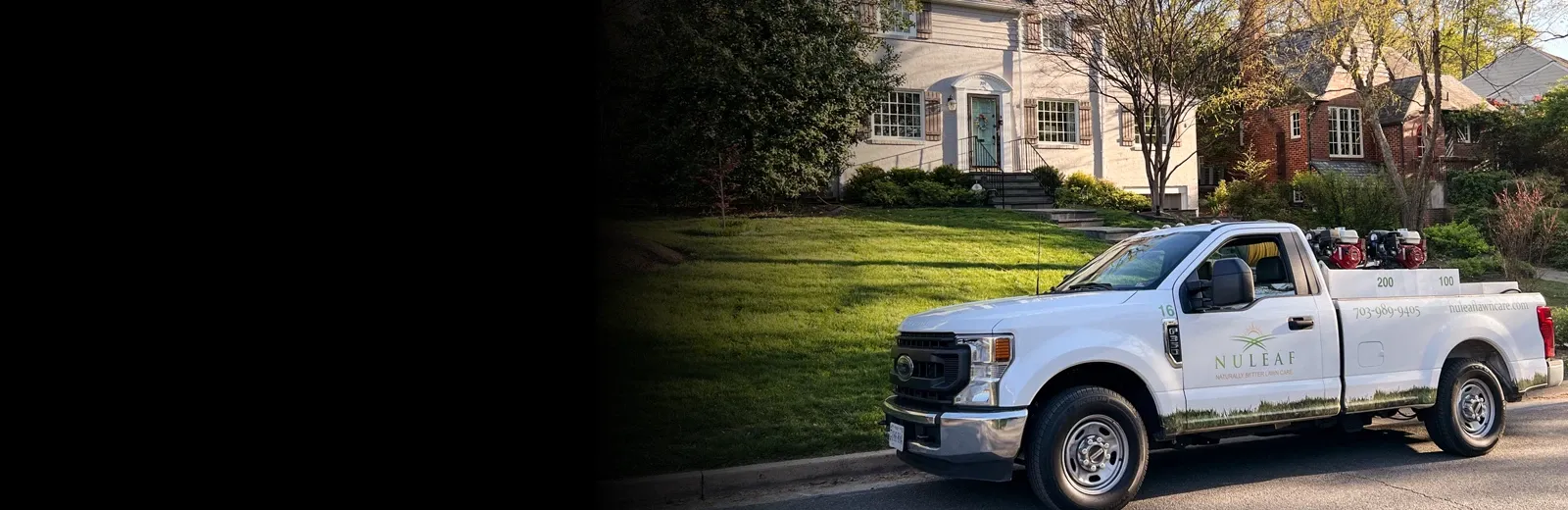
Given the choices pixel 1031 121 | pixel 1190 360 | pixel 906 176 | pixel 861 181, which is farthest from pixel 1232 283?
pixel 1031 121

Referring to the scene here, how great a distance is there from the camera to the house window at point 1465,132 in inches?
1286

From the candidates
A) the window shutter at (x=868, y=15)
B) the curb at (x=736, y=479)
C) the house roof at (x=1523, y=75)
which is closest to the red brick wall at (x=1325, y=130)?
the house roof at (x=1523, y=75)

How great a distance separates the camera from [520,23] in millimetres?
7785

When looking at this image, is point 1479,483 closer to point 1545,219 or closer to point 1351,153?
point 1545,219

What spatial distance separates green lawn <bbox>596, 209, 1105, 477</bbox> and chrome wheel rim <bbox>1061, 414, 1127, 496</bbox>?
1854 mm

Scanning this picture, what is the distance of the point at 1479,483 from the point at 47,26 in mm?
8160

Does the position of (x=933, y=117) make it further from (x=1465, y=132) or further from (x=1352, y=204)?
(x=1465, y=132)

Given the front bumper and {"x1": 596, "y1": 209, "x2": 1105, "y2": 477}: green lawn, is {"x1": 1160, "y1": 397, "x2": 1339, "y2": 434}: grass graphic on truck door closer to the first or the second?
the front bumper

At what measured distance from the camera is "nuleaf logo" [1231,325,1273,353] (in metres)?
6.13

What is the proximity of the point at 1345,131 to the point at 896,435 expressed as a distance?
104 feet

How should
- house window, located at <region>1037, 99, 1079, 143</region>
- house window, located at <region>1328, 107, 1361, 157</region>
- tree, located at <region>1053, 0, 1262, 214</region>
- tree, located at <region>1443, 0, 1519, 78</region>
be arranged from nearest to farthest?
tree, located at <region>1443, 0, 1519, 78</region> < tree, located at <region>1053, 0, 1262, 214</region> < house window, located at <region>1037, 99, 1079, 143</region> < house window, located at <region>1328, 107, 1361, 157</region>

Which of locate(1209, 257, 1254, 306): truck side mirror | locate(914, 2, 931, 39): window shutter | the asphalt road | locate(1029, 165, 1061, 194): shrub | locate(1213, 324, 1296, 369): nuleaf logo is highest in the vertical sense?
locate(914, 2, 931, 39): window shutter

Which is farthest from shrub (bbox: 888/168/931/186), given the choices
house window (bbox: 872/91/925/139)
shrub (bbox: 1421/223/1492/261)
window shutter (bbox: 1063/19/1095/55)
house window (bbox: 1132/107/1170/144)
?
shrub (bbox: 1421/223/1492/261)

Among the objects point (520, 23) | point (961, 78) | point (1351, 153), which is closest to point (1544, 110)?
point (1351, 153)
